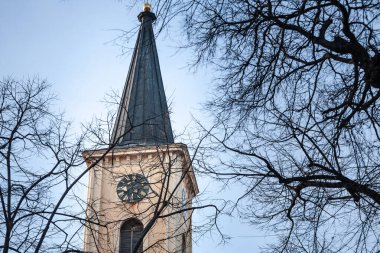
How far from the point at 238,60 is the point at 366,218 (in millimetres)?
1995

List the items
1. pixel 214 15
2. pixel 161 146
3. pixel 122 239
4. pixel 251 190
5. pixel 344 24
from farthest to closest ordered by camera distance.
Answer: pixel 122 239 → pixel 161 146 → pixel 251 190 → pixel 214 15 → pixel 344 24

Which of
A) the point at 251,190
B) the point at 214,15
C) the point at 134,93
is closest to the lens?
the point at 214,15

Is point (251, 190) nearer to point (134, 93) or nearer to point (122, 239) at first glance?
point (122, 239)

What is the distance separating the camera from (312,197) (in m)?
7.14

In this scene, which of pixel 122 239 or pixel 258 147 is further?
pixel 122 239

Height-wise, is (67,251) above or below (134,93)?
below

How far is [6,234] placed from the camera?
7371 millimetres

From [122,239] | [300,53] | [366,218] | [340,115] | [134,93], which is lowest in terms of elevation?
[366,218]

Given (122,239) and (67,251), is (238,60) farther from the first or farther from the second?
(122,239)

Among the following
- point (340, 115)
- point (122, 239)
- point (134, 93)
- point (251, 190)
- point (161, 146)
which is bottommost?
point (251, 190)

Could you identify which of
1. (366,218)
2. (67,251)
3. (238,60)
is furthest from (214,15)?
(67,251)

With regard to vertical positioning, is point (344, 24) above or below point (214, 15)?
below

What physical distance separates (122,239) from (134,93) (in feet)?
27.0

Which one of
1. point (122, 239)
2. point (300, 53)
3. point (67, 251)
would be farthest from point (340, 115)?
point (122, 239)
